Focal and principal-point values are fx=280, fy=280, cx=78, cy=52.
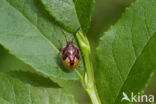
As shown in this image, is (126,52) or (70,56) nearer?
(126,52)

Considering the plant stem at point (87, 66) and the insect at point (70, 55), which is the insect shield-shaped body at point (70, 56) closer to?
the insect at point (70, 55)

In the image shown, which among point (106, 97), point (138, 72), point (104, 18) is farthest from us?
point (104, 18)

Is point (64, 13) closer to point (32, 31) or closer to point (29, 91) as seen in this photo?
point (32, 31)

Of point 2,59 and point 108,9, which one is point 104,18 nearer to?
point 108,9

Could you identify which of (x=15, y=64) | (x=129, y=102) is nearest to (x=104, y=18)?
(x=15, y=64)

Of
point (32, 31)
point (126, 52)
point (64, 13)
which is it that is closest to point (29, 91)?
point (32, 31)

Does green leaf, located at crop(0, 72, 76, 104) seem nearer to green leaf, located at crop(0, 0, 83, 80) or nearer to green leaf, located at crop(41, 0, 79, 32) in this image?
green leaf, located at crop(0, 0, 83, 80)

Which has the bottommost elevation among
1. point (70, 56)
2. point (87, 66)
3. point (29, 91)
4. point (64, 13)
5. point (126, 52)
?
point (70, 56)

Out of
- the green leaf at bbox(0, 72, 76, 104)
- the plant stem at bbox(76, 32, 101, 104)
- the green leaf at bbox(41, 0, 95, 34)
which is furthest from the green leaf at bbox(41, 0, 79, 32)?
the green leaf at bbox(0, 72, 76, 104)
